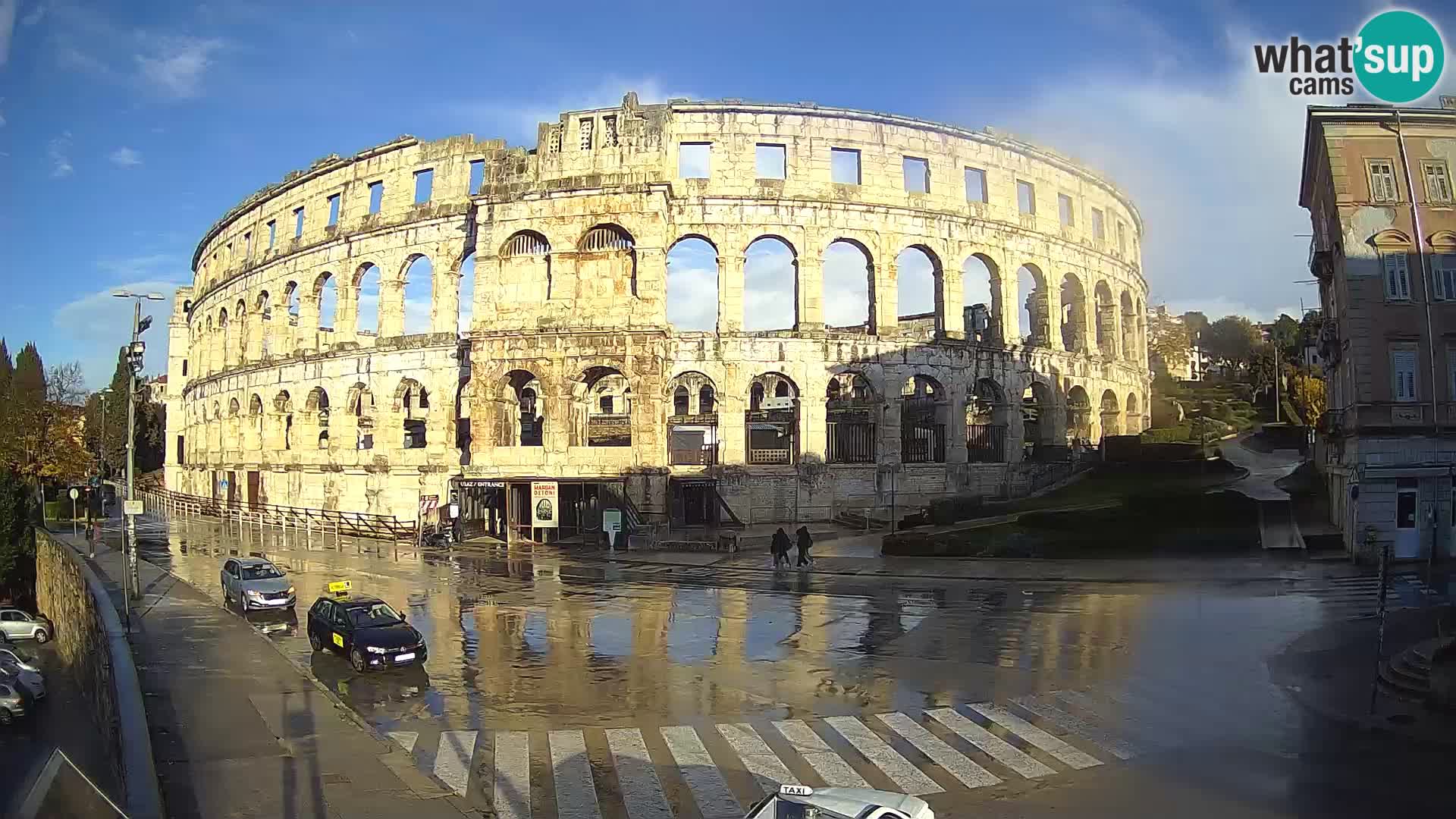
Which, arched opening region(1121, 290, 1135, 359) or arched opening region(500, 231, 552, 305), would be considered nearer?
arched opening region(500, 231, 552, 305)

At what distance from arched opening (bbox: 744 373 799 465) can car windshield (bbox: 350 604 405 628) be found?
27.1 meters

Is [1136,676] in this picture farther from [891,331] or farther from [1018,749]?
[891,331]

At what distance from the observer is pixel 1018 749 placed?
13.0 meters

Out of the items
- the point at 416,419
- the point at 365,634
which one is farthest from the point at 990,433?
the point at 416,419

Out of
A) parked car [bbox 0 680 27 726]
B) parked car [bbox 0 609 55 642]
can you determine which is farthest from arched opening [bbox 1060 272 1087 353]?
parked car [bbox 0 609 55 642]

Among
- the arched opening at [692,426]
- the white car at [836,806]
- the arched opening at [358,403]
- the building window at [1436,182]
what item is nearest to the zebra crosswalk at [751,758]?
the white car at [836,806]

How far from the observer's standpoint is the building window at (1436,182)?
30.5 meters

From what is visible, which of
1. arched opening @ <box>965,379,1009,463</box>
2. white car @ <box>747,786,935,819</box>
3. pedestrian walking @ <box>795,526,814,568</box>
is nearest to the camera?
white car @ <box>747,786,935,819</box>

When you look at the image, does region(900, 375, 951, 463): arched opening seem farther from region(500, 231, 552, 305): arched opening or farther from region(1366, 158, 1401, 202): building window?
region(1366, 158, 1401, 202): building window

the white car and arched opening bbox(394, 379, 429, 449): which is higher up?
arched opening bbox(394, 379, 429, 449)

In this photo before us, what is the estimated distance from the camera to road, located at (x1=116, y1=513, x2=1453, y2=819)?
37.6ft

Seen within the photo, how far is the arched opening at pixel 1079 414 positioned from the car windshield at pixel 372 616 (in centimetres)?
4307

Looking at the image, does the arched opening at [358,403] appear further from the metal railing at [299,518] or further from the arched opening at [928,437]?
the arched opening at [928,437]

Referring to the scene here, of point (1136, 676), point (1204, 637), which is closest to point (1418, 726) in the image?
point (1136, 676)
